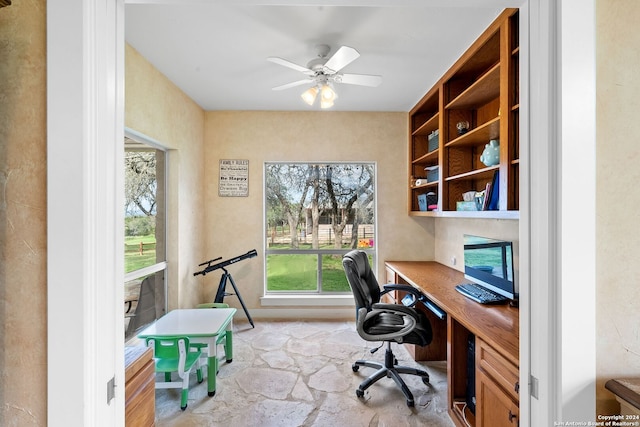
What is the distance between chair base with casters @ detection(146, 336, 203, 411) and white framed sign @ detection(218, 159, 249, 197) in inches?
78.5

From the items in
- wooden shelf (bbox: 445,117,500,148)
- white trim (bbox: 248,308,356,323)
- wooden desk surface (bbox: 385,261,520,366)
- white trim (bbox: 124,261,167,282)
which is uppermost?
wooden shelf (bbox: 445,117,500,148)

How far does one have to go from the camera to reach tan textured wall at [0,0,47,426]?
79 centimetres

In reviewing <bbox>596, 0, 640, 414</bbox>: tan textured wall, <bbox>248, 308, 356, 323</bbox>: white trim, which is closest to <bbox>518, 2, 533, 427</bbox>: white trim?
<bbox>596, 0, 640, 414</bbox>: tan textured wall

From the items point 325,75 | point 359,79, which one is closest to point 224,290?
point 325,75

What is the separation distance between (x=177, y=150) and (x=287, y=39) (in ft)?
5.58

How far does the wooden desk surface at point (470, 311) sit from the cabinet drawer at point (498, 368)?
0.13 feet

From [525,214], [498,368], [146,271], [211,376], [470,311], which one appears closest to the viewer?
[525,214]

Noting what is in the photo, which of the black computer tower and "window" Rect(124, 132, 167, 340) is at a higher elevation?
"window" Rect(124, 132, 167, 340)

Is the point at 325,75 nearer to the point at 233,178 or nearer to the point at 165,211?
the point at 233,178

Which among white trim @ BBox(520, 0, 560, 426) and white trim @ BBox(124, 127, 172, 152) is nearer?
white trim @ BBox(520, 0, 560, 426)

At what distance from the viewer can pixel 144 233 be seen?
2842mm

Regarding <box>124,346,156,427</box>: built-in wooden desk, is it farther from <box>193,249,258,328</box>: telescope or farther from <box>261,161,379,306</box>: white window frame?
<box>261,161,379,306</box>: white window frame

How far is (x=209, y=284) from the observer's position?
12.3ft

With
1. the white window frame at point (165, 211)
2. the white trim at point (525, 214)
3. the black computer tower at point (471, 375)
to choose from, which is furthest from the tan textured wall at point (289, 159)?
the white trim at point (525, 214)
